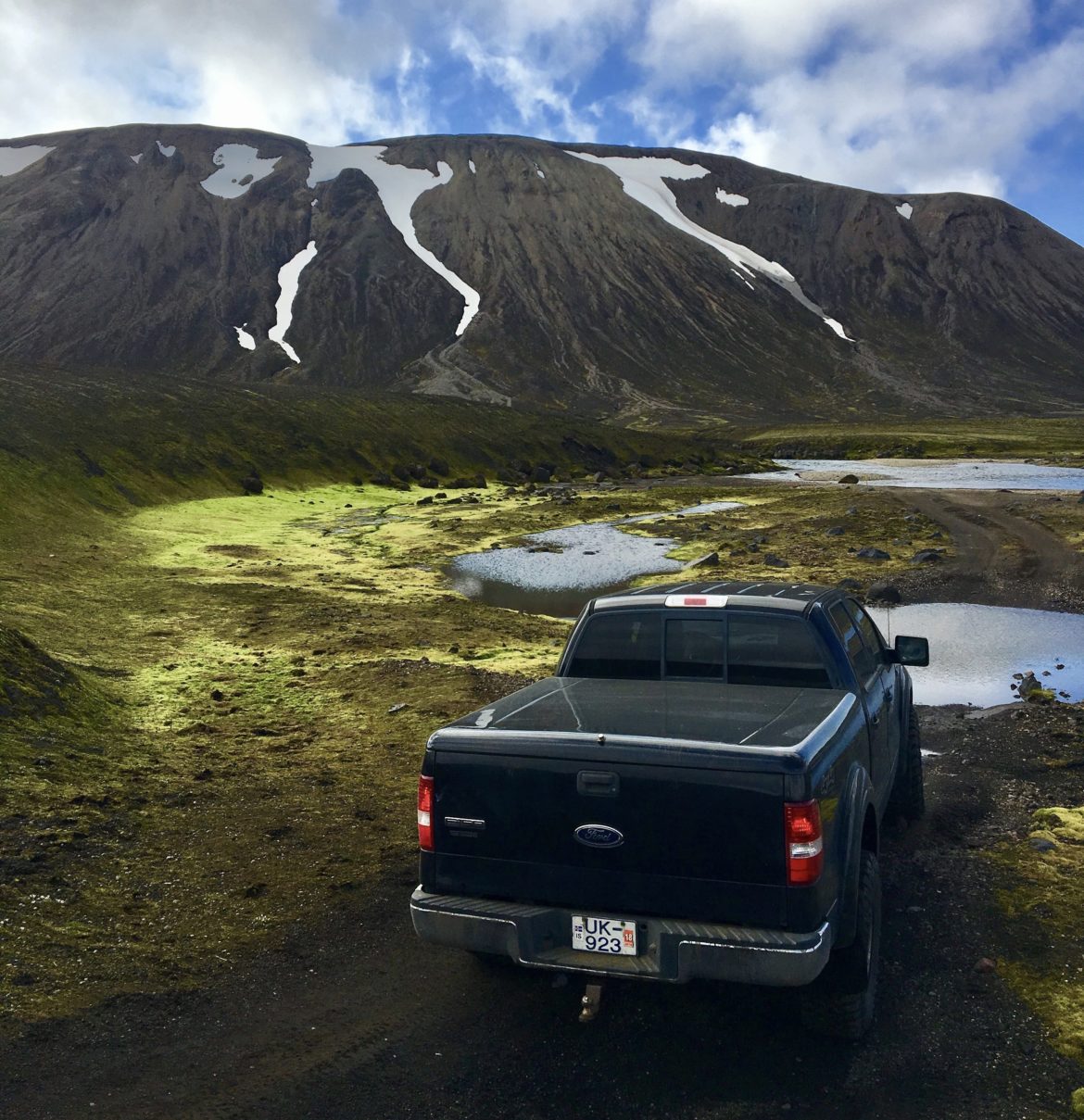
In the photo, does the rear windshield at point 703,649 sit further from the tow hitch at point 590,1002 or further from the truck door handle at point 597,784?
the tow hitch at point 590,1002

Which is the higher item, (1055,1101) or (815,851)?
(815,851)

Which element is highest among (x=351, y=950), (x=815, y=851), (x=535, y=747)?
(x=535, y=747)

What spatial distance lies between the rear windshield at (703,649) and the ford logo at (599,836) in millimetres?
2238

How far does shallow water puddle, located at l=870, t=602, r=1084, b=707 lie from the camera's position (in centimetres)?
1742

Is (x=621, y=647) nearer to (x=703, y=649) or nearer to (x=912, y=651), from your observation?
(x=703, y=649)

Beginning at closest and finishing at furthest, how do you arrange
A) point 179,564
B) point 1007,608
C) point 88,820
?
1. point 88,820
2. point 1007,608
3. point 179,564

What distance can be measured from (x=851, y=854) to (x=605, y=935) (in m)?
1.60

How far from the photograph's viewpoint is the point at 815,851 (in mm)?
5664

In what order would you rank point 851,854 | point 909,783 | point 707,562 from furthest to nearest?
point 707,562, point 909,783, point 851,854

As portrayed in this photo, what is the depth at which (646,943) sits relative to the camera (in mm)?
5863

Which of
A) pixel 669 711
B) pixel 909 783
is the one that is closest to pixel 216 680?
pixel 909 783

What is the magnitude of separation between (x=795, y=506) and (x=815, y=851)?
52419mm

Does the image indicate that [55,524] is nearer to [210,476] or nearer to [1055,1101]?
[210,476]

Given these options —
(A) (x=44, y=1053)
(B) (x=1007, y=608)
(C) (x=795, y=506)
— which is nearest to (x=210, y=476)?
(C) (x=795, y=506)
